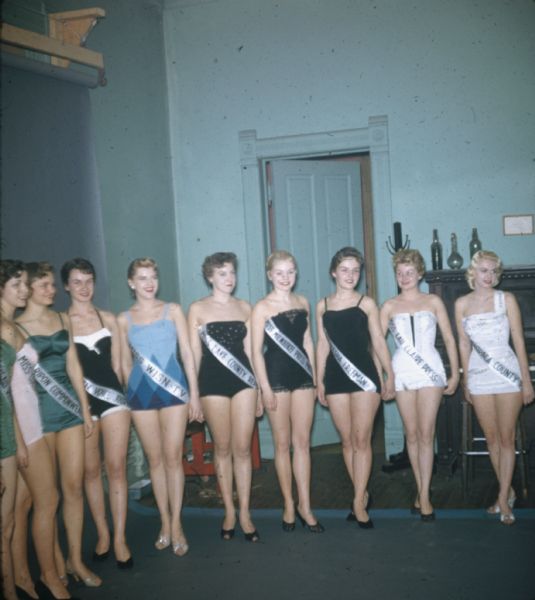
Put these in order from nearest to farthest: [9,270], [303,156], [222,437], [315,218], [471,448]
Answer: [9,270]
[222,437]
[471,448]
[303,156]
[315,218]

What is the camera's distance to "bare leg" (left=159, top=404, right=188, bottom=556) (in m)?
3.22

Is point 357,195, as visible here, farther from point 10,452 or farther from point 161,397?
point 10,452

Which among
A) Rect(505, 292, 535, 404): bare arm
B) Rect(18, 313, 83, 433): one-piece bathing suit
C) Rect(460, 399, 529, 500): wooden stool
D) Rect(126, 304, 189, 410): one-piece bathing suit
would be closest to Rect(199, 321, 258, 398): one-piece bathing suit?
Rect(126, 304, 189, 410): one-piece bathing suit

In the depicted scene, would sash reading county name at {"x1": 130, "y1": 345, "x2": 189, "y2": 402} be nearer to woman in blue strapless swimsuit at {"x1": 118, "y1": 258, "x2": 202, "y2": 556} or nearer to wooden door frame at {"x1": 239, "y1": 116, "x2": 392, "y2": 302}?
woman in blue strapless swimsuit at {"x1": 118, "y1": 258, "x2": 202, "y2": 556}

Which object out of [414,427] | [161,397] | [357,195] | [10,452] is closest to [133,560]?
[161,397]

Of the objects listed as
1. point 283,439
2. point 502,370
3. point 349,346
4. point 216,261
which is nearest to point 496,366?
point 502,370

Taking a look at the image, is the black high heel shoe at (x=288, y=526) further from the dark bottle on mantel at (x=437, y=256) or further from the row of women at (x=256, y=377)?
the dark bottle on mantel at (x=437, y=256)

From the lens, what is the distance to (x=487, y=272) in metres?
3.38

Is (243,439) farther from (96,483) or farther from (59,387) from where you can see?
(59,387)

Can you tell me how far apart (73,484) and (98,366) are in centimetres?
55

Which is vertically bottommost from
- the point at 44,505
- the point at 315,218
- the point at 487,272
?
the point at 44,505

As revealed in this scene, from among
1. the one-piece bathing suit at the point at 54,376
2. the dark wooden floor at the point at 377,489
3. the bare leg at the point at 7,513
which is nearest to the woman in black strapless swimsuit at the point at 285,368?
the dark wooden floor at the point at 377,489

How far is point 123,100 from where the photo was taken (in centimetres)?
444

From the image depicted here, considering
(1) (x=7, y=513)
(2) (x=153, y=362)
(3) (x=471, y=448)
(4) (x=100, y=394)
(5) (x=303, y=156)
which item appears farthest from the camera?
(5) (x=303, y=156)
